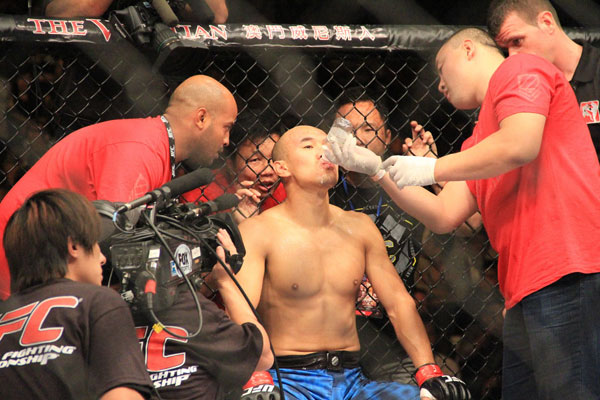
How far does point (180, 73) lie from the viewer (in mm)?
2559

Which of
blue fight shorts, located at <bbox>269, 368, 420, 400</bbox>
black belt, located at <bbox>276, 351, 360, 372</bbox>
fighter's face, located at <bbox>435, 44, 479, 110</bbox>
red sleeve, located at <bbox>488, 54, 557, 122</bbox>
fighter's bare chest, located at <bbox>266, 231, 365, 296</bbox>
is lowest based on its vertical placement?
blue fight shorts, located at <bbox>269, 368, 420, 400</bbox>

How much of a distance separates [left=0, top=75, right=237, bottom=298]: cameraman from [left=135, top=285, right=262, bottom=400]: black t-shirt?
1.67 ft

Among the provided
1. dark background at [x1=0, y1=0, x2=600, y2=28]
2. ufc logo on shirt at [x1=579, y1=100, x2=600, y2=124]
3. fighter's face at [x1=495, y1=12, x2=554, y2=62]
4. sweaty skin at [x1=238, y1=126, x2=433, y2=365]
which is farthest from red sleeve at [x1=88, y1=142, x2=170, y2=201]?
dark background at [x1=0, y1=0, x2=600, y2=28]

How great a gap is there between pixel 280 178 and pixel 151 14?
0.76 m

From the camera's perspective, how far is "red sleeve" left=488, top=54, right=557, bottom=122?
190 centimetres

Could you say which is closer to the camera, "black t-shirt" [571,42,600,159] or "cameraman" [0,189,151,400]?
"cameraman" [0,189,151,400]

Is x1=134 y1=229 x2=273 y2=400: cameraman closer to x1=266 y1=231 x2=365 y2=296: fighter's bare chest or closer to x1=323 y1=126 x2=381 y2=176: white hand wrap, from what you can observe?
x1=323 y1=126 x2=381 y2=176: white hand wrap

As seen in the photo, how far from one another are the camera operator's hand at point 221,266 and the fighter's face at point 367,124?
1.25 meters

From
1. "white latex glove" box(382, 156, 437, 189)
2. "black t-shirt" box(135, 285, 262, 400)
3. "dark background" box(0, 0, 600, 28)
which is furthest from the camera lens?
"dark background" box(0, 0, 600, 28)

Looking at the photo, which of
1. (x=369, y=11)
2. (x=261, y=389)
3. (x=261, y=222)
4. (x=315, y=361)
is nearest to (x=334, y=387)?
(x=315, y=361)

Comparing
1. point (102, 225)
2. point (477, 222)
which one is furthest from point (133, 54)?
point (477, 222)

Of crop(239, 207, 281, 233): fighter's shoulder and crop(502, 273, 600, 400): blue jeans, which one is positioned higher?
crop(502, 273, 600, 400): blue jeans

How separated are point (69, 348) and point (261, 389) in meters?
0.89

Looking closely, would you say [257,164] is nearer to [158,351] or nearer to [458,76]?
[458,76]
